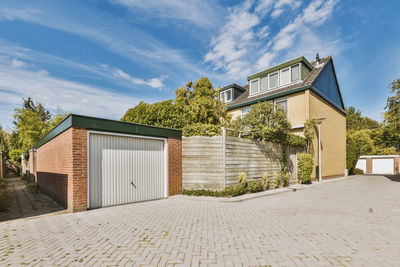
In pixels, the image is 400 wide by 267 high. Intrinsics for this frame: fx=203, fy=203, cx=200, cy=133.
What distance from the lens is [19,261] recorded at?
11.8 feet

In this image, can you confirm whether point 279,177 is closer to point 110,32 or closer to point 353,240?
point 353,240

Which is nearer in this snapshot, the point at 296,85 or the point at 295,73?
the point at 296,85

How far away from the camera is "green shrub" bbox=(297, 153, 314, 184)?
14.7m

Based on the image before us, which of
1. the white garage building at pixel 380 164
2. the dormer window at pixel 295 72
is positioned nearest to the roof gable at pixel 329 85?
the dormer window at pixel 295 72

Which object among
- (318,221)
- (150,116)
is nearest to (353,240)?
(318,221)

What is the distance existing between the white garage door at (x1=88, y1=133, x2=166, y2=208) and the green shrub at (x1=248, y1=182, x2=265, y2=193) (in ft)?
14.5

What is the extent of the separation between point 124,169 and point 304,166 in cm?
1252

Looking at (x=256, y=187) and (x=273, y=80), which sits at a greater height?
(x=273, y=80)

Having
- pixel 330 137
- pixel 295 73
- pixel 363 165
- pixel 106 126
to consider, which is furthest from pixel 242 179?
pixel 363 165

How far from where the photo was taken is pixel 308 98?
1580 centimetres

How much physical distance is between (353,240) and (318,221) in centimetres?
145

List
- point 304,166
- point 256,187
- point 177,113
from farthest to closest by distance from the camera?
point 304,166 → point 177,113 → point 256,187

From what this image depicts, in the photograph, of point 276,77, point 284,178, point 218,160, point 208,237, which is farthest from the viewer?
point 276,77

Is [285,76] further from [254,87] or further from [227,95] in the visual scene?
[227,95]
